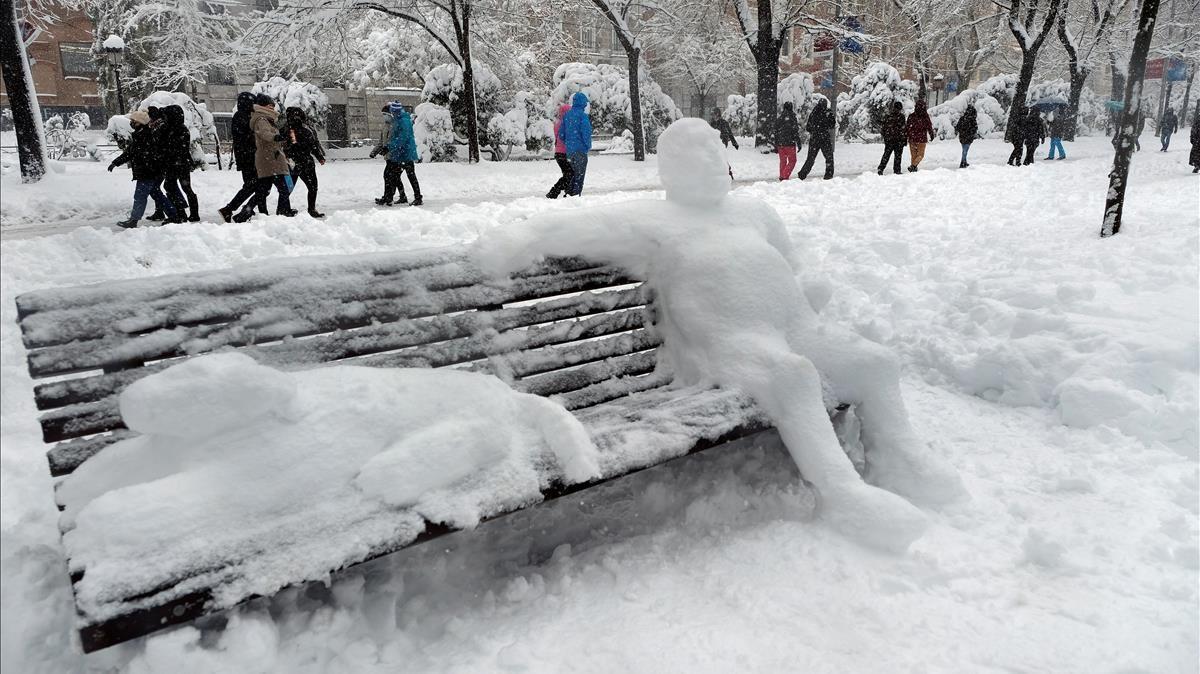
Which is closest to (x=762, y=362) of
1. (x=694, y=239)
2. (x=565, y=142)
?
(x=694, y=239)

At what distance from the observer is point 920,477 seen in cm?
321

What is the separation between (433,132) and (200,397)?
2009 cm

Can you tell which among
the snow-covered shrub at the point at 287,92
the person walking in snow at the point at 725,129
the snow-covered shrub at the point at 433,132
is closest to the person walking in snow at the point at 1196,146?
the person walking in snow at the point at 725,129

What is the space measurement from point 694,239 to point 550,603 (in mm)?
1679

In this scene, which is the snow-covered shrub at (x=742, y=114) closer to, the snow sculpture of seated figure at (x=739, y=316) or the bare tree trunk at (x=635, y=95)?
the bare tree trunk at (x=635, y=95)

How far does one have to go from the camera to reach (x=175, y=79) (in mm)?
18797

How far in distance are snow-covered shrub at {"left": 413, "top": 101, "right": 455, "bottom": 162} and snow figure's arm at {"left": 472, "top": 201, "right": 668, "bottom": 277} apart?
1861 centimetres

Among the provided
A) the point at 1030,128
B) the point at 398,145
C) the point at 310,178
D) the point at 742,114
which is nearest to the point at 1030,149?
the point at 1030,128

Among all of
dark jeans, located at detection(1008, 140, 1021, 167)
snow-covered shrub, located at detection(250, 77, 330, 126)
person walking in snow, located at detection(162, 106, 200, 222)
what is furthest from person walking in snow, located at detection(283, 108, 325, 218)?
dark jeans, located at detection(1008, 140, 1021, 167)

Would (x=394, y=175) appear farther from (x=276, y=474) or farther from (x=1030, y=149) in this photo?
(x=1030, y=149)

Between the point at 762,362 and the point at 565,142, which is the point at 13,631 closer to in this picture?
the point at 762,362

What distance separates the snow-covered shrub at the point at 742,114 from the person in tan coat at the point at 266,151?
2396 centimetres

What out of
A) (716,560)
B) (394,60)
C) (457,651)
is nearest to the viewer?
(457,651)

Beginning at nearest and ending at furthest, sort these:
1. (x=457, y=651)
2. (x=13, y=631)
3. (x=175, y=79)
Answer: (x=13, y=631), (x=457, y=651), (x=175, y=79)
